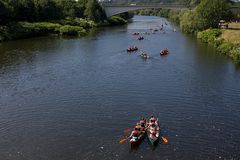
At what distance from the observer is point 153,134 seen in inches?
1312

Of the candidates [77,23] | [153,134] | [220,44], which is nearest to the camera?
[153,134]

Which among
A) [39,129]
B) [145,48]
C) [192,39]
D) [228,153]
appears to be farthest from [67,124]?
[192,39]

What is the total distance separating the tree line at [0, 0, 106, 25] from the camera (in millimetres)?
98600

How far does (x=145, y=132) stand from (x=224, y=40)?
52.2m

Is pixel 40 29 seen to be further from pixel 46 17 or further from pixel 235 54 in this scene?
pixel 235 54

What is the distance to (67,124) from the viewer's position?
121 feet

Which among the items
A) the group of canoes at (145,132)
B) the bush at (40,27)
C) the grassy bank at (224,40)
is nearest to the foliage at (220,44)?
the grassy bank at (224,40)

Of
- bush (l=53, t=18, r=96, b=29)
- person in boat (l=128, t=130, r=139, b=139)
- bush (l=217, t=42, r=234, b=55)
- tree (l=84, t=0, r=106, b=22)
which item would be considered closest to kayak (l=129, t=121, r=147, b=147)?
person in boat (l=128, t=130, r=139, b=139)

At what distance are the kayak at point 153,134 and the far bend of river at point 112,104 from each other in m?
0.80

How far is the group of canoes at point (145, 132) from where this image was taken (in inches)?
1277

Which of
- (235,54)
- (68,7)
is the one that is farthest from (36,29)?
(235,54)

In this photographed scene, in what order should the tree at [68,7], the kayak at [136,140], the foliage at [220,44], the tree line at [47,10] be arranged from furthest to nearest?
the tree at [68,7] → the tree line at [47,10] → the foliage at [220,44] → the kayak at [136,140]

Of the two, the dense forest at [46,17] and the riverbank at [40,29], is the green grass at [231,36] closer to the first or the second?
the riverbank at [40,29]

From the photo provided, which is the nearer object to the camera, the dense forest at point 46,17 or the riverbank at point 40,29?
the riverbank at point 40,29
